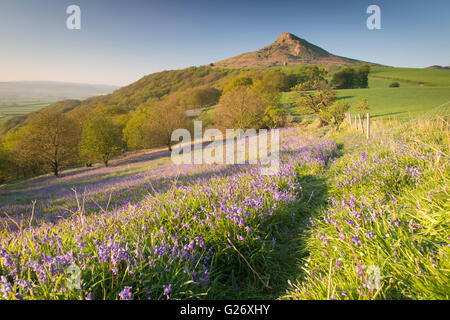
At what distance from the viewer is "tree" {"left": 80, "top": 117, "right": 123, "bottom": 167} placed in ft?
101

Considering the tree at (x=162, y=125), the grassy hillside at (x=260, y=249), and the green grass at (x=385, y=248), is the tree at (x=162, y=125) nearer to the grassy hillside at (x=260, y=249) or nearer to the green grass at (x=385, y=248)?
the grassy hillside at (x=260, y=249)

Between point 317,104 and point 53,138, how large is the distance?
122 ft

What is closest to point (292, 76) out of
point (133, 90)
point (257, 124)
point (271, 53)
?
point (257, 124)

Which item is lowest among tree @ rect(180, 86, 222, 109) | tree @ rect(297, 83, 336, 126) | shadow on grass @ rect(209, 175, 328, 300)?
shadow on grass @ rect(209, 175, 328, 300)

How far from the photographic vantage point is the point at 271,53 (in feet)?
648

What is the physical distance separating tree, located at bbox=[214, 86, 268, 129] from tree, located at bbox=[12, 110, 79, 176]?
26.7m

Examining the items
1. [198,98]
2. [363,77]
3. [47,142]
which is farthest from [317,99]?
[198,98]

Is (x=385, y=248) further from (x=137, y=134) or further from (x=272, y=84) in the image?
(x=272, y=84)

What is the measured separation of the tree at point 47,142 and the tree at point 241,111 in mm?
26697

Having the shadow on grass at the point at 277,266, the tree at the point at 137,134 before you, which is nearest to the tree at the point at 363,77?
the tree at the point at 137,134

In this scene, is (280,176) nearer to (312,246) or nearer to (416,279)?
(312,246)

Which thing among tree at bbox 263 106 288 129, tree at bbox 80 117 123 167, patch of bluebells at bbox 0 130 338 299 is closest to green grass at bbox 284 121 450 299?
patch of bluebells at bbox 0 130 338 299

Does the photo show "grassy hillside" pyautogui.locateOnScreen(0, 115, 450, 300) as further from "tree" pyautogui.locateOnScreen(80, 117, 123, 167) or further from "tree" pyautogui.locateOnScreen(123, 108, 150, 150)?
"tree" pyautogui.locateOnScreen(123, 108, 150, 150)

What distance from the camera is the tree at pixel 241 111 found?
38688 millimetres
